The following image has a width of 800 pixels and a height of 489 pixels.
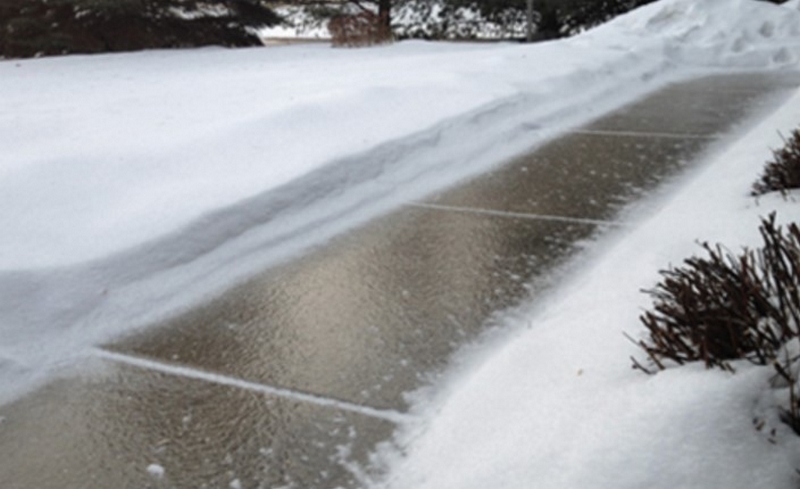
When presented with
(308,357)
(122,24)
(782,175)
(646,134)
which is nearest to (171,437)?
(308,357)

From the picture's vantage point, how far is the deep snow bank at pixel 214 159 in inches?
119

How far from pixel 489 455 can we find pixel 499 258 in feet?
5.58

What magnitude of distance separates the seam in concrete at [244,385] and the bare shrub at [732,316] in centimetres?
72

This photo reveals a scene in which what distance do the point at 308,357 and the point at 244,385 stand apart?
0.25m

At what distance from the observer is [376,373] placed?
8.54 ft

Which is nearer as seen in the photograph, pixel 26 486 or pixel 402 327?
pixel 26 486

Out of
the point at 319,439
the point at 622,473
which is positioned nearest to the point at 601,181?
the point at 319,439

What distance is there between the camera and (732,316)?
Result: 191 cm

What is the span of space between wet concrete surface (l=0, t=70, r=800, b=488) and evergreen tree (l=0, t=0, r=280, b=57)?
8.79 m

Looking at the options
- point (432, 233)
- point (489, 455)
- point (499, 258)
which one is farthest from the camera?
point (432, 233)

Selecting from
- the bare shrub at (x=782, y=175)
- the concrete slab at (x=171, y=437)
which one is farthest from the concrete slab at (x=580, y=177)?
the concrete slab at (x=171, y=437)

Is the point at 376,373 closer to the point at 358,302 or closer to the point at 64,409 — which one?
the point at 358,302

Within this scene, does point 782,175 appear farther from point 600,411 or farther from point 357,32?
point 357,32

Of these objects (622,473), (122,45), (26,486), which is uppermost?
(122,45)
